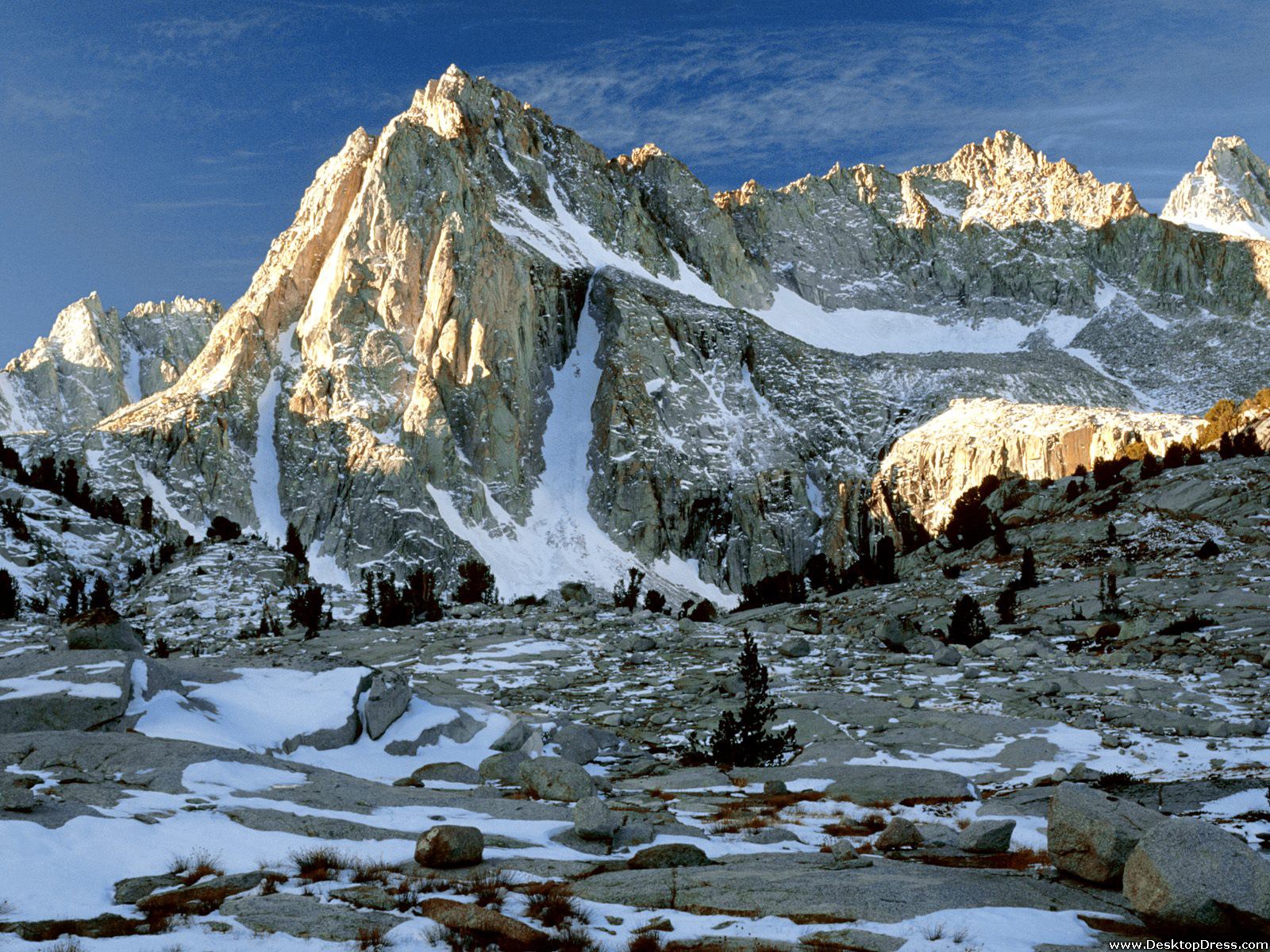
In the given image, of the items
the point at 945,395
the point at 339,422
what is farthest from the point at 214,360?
the point at 945,395

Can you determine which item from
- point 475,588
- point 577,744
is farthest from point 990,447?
point 577,744

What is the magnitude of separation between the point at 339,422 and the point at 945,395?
96.8 metres

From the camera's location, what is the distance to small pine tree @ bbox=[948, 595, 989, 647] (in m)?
36.9

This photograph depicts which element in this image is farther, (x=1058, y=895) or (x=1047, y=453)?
(x=1047, y=453)

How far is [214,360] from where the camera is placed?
6004 inches

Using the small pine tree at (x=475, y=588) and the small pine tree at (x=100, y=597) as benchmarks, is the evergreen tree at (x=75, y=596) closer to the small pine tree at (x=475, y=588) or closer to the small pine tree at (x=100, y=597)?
the small pine tree at (x=100, y=597)

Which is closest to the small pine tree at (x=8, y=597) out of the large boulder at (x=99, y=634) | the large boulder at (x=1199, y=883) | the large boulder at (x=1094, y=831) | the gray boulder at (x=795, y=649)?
the large boulder at (x=99, y=634)

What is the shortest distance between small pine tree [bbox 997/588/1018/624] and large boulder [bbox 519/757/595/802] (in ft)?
88.5

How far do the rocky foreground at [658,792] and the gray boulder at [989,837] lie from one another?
0.04 m

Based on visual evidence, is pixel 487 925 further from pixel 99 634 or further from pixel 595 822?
pixel 99 634

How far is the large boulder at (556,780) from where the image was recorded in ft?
56.8

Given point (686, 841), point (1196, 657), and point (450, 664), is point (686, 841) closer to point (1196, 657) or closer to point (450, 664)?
point (1196, 657)

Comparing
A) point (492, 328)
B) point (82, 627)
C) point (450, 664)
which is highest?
point (492, 328)

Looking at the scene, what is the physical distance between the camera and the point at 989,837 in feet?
42.2
